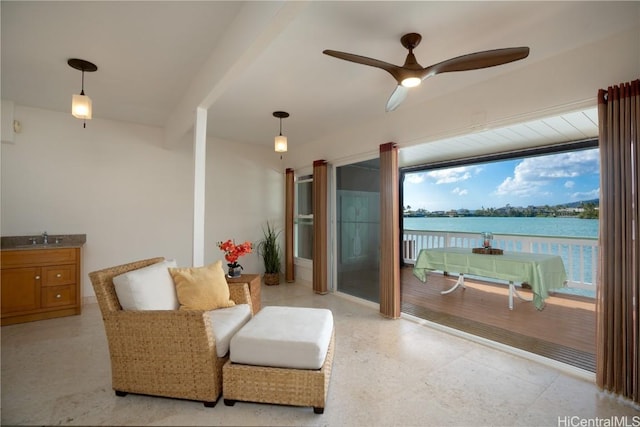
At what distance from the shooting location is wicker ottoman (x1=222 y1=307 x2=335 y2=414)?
160 centimetres

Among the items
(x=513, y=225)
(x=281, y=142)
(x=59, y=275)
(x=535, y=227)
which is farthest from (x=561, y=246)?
(x=59, y=275)

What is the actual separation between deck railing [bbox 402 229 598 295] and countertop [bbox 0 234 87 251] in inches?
231

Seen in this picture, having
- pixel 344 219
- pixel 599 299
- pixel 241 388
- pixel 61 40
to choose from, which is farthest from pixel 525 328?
pixel 61 40

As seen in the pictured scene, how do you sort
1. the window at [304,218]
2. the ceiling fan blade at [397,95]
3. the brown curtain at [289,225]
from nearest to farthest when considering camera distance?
the ceiling fan blade at [397,95] < the window at [304,218] < the brown curtain at [289,225]

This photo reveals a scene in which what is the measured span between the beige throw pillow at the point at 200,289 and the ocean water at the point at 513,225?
15.5 ft

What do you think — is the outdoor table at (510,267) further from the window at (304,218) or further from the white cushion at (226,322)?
the white cushion at (226,322)

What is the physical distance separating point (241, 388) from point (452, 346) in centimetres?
193

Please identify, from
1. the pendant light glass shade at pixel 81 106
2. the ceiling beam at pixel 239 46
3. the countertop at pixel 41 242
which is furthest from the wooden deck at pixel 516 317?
the countertop at pixel 41 242

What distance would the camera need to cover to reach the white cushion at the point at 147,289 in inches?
69.9

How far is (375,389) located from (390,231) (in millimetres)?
1781

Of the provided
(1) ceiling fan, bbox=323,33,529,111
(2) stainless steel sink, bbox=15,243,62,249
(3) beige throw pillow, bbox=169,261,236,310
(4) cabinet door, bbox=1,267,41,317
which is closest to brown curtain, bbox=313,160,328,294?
(3) beige throw pillow, bbox=169,261,236,310

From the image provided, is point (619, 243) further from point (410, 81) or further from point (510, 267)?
point (410, 81)

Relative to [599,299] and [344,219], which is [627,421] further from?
[344,219]

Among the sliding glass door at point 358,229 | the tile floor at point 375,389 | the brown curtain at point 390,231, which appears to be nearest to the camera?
the tile floor at point 375,389
